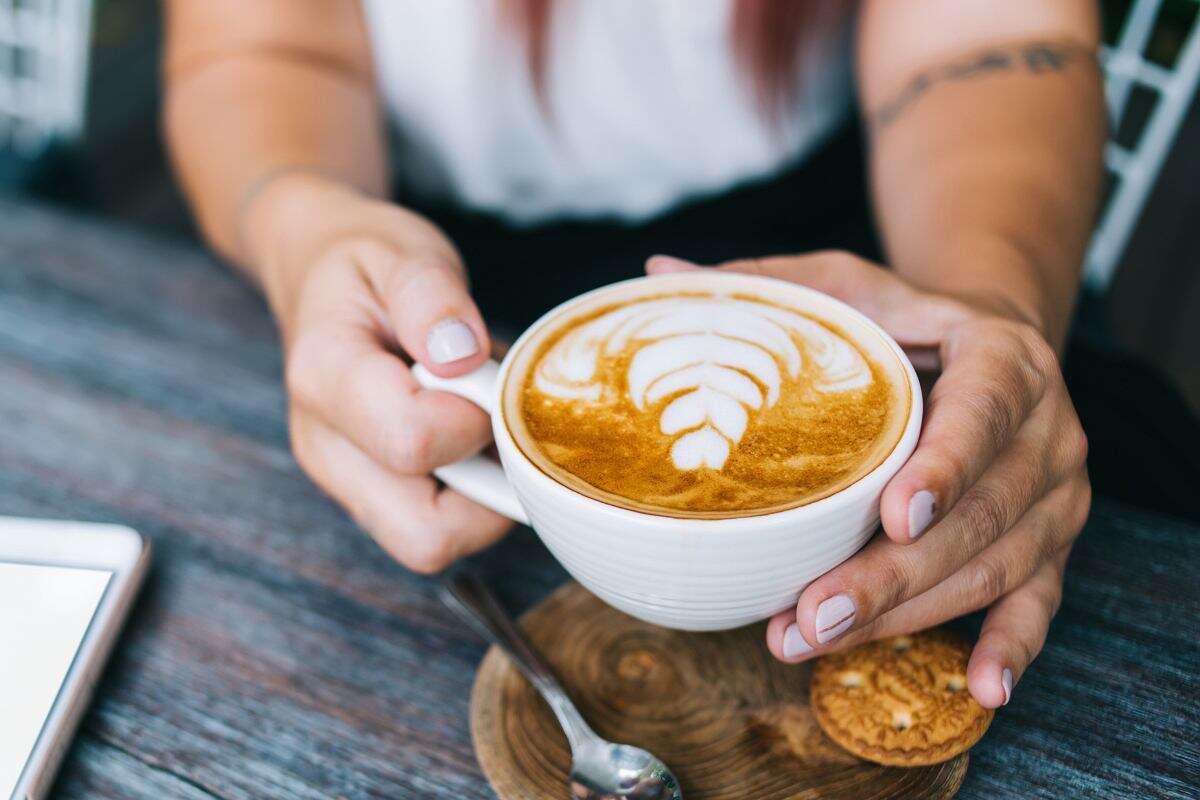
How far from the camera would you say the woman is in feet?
2.29

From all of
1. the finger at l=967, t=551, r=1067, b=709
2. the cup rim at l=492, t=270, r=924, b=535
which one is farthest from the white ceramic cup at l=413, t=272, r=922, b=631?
the finger at l=967, t=551, r=1067, b=709

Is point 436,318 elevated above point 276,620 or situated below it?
above

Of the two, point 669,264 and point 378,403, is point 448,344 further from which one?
point 669,264

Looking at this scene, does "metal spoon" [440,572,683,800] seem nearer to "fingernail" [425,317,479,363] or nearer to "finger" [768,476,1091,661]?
"finger" [768,476,1091,661]

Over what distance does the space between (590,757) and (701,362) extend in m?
0.30

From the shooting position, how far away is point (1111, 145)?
1728 millimetres

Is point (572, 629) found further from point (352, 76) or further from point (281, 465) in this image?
point (352, 76)

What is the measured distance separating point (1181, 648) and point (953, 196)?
56 centimetres

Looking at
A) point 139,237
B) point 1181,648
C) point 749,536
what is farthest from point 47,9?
point 1181,648

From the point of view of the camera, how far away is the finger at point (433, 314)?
0.71 m

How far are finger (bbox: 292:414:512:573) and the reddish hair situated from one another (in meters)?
0.77

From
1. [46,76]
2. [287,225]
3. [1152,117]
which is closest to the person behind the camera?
[287,225]

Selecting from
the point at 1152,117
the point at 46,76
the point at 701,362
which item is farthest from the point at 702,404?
the point at 46,76

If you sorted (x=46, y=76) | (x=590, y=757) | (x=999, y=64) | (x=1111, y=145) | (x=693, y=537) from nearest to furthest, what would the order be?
(x=693, y=537) < (x=590, y=757) < (x=999, y=64) < (x=1111, y=145) < (x=46, y=76)
